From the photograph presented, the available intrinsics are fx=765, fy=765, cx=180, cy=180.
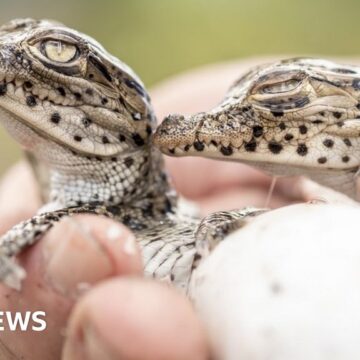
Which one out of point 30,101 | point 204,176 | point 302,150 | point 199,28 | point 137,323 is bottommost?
point 204,176

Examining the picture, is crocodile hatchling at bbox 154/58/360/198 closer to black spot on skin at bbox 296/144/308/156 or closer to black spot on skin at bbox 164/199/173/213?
black spot on skin at bbox 296/144/308/156

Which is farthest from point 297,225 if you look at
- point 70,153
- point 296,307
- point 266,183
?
point 266,183

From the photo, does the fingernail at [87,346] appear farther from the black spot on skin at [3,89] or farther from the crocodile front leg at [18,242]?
the black spot on skin at [3,89]

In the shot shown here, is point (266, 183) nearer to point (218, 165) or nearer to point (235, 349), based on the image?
point (218, 165)

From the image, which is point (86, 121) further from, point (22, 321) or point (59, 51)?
point (22, 321)

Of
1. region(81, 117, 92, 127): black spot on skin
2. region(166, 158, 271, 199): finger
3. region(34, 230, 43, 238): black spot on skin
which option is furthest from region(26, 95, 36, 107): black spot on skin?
region(166, 158, 271, 199): finger

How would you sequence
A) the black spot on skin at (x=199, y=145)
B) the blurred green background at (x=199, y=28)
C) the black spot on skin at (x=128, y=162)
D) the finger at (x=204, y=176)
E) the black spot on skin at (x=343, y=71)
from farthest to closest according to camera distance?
the blurred green background at (x=199, y=28) → the finger at (x=204, y=176) → the black spot on skin at (x=128, y=162) → the black spot on skin at (x=343, y=71) → the black spot on skin at (x=199, y=145)

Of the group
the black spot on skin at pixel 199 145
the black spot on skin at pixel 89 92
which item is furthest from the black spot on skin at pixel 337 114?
the black spot on skin at pixel 89 92

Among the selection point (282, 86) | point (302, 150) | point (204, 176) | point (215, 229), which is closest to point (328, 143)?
point (302, 150)
